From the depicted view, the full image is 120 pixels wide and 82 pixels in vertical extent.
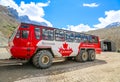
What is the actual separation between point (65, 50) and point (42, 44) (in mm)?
2672

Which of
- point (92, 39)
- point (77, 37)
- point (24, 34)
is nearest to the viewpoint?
point (24, 34)

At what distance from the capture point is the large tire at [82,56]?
1602 centimetres

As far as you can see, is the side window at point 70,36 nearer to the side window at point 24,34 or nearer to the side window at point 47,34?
the side window at point 47,34

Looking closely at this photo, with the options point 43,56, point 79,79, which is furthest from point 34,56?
point 79,79

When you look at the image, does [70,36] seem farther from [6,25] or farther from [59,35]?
[6,25]

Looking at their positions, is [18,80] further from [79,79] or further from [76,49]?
[76,49]

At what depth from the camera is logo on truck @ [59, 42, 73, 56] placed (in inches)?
540

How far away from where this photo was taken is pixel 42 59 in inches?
463

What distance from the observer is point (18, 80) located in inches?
343

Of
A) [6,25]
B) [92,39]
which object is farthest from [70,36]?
[6,25]

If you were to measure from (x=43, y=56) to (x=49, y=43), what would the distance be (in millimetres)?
1250

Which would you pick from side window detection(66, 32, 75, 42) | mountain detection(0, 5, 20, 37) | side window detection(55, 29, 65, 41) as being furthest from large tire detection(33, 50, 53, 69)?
mountain detection(0, 5, 20, 37)

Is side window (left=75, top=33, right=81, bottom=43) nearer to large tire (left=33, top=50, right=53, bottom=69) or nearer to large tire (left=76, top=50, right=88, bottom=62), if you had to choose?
large tire (left=76, top=50, right=88, bottom=62)

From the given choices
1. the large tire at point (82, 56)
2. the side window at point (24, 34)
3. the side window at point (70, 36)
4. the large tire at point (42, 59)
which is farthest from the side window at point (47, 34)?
the large tire at point (82, 56)
